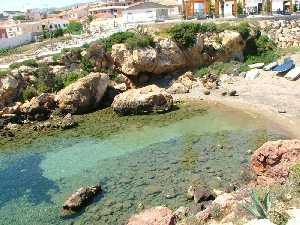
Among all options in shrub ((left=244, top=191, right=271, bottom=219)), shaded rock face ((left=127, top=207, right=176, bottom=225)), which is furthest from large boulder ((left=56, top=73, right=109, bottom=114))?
shrub ((left=244, top=191, right=271, bottom=219))

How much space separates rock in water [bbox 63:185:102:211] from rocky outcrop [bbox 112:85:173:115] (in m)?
16.1

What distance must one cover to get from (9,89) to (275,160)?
2982cm

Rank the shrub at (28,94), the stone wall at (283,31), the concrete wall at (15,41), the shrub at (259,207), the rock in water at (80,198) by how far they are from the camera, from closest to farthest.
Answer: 1. the shrub at (259,207)
2. the rock in water at (80,198)
3. the shrub at (28,94)
4. the stone wall at (283,31)
5. the concrete wall at (15,41)

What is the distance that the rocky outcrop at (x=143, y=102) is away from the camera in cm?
3972

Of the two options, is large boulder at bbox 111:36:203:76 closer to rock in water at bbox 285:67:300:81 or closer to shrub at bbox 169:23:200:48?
shrub at bbox 169:23:200:48

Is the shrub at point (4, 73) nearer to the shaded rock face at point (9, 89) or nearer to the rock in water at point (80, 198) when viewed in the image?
the shaded rock face at point (9, 89)

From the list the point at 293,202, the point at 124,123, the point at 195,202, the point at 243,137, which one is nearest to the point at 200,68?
the point at 124,123

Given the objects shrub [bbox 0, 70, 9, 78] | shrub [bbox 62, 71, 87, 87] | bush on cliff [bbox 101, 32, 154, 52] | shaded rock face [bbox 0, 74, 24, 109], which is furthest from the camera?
bush on cliff [bbox 101, 32, 154, 52]

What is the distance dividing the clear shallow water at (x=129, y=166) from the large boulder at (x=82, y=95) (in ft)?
21.9

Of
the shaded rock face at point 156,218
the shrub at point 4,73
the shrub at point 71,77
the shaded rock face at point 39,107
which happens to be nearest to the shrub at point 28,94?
the shaded rock face at point 39,107

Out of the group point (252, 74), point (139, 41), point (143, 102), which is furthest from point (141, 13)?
point (143, 102)

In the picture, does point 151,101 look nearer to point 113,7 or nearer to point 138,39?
point 138,39

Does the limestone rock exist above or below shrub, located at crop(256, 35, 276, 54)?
below

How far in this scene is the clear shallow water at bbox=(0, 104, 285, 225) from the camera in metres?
23.5
